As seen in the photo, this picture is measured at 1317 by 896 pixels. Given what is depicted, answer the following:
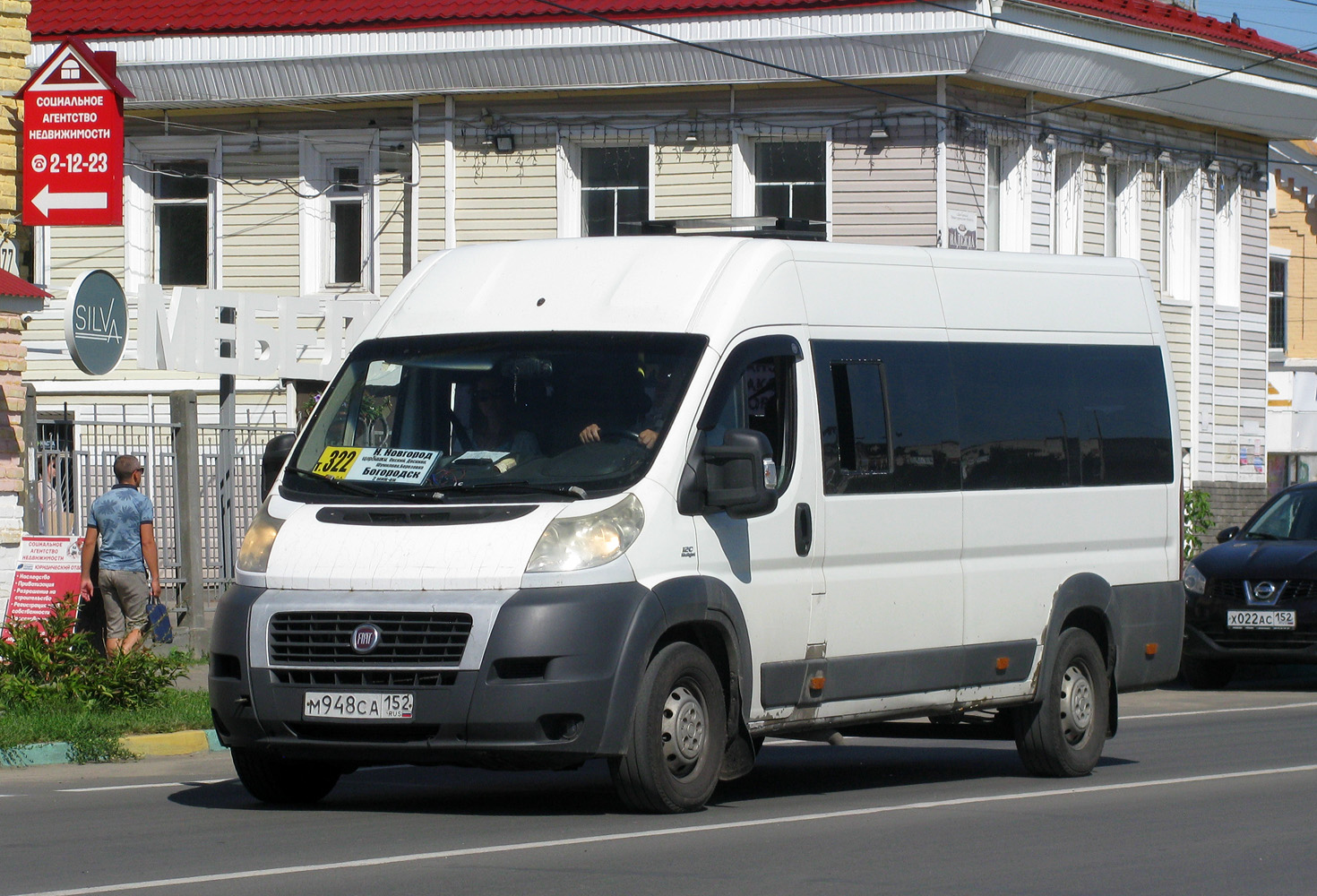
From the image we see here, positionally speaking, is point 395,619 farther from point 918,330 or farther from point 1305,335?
point 1305,335

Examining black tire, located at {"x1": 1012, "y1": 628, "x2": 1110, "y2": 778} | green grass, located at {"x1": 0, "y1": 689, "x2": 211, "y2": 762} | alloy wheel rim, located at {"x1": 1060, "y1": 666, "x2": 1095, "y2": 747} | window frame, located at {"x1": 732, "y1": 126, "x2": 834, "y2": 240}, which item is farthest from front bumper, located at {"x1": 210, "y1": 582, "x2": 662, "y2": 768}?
window frame, located at {"x1": 732, "y1": 126, "x2": 834, "y2": 240}

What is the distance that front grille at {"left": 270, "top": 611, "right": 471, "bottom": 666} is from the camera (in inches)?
347

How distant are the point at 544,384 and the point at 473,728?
168 centimetres

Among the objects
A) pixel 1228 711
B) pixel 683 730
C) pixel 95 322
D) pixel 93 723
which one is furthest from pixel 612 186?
pixel 683 730

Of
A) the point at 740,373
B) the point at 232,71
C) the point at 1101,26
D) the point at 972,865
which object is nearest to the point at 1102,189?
the point at 1101,26

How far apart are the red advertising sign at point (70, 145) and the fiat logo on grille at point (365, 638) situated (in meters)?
11.3

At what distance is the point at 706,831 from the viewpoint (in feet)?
28.9

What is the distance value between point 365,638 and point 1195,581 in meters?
11.5

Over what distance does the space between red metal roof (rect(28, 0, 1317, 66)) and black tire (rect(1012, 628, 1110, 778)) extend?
1509 cm

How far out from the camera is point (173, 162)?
2875 cm

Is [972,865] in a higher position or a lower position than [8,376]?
lower

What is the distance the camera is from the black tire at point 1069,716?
11.4 meters

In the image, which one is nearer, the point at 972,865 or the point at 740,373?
the point at 972,865

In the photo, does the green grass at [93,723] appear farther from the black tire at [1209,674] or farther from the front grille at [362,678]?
the black tire at [1209,674]
